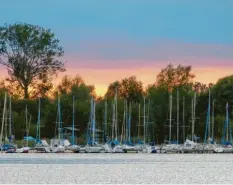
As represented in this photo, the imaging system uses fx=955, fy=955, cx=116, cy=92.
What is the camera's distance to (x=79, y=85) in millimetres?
179250

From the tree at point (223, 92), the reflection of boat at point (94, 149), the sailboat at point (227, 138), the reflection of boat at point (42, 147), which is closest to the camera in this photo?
the reflection of boat at point (94, 149)

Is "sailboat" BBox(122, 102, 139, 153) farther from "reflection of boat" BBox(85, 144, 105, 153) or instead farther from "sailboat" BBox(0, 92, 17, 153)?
"sailboat" BBox(0, 92, 17, 153)

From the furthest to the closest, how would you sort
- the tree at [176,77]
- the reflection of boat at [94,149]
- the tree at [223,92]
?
1. the tree at [176,77]
2. the tree at [223,92]
3. the reflection of boat at [94,149]

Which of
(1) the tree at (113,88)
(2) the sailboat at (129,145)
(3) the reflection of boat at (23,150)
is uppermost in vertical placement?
(1) the tree at (113,88)

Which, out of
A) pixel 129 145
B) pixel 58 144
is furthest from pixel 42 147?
pixel 129 145

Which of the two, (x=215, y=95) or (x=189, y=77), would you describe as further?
(x=189, y=77)

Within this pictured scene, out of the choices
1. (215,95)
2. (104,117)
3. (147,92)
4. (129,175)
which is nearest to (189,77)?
(147,92)

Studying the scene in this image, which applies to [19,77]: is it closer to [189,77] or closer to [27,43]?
[27,43]

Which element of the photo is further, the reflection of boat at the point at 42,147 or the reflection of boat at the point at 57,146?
the reflection of boat at the point at 57,146

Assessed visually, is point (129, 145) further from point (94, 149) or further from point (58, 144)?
point (58, 144)

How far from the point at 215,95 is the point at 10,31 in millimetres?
34229

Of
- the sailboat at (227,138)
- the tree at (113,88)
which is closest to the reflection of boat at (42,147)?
the sailboat at (227,138)

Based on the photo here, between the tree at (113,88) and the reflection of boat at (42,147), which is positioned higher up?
the tree at (113,88)

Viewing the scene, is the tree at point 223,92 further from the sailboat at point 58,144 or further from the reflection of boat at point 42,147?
the reflection of boat at point 42,147
